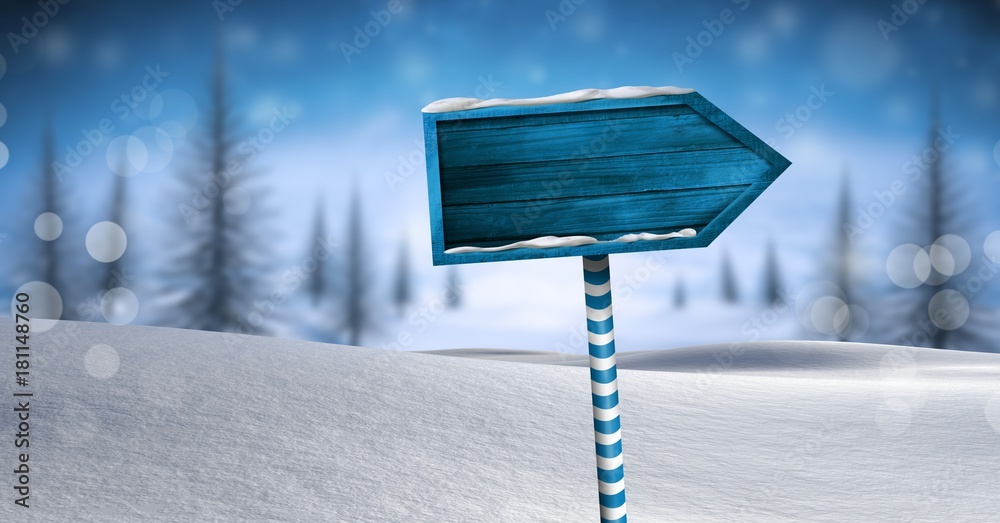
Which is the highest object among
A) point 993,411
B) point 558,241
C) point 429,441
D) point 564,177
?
point 564,177

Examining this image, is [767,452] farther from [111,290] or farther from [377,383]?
[111,290]

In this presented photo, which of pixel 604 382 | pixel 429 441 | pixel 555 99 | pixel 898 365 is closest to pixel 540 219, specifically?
pixel 555 99

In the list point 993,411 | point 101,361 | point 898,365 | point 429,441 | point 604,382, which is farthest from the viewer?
point 898,365

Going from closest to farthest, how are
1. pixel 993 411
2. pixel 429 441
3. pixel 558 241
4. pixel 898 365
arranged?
pixel 558 241, pixel 429 441, pixel 993 411, pixel 898 365

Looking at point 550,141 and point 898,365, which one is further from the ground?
point 550,141

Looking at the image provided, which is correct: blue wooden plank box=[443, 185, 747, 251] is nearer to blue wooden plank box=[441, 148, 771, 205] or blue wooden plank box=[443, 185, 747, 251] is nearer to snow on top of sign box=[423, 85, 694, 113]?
blue wooden plank box=[441, 148, 771, 205]

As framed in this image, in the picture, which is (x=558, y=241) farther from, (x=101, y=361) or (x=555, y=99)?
(x=101, y=361)

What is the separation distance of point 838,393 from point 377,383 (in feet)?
18.3

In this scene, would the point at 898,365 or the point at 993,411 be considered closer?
the point at 993,411

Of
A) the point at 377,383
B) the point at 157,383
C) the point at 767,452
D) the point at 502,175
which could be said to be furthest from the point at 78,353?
the point at 767,452

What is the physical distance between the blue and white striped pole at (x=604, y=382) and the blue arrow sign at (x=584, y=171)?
26cm

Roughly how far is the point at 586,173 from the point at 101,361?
5681mm

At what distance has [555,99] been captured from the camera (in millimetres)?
2723

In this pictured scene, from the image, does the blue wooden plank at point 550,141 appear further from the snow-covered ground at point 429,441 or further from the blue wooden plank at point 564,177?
the snow-covered ground at point 429,441
